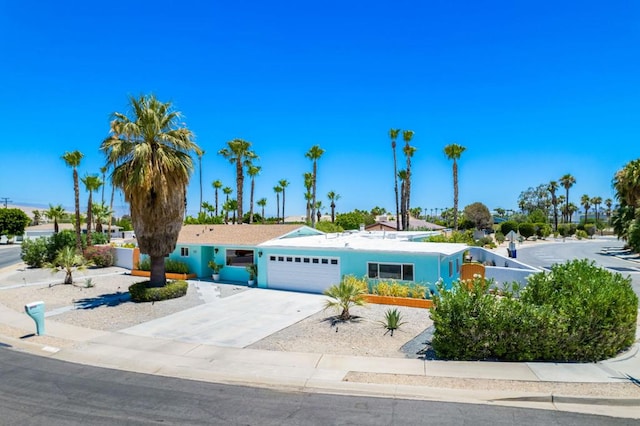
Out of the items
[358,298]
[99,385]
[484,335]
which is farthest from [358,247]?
[99,385]

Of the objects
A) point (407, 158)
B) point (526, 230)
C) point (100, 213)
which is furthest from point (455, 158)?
point (100, 213)

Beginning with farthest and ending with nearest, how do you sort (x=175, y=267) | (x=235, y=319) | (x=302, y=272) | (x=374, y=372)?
(x=175, y=267) < (x=302, y=272) < (x=235, y=319) < (x=374, y=372)

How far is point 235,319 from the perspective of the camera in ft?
53.3

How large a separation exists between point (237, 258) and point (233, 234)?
1836 millimetres

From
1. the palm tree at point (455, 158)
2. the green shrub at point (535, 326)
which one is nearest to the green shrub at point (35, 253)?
the green shrub at point (535, 326)

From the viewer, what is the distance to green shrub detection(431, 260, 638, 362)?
10.2 meters

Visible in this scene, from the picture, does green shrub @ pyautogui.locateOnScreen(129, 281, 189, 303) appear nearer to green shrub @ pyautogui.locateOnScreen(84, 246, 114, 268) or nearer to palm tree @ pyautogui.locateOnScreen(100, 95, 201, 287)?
palm tree @ pyautogui.locateOnScreen(100, 95, 201, 287)

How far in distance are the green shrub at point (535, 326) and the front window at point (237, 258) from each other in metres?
17.5

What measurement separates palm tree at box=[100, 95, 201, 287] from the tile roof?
557 centimetres

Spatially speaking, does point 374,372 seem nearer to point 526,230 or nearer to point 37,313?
point 37,313

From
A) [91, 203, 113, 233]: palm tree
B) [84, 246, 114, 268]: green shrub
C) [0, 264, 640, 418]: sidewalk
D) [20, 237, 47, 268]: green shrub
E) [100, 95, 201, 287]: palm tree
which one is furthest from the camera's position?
[91, 203, 113, 233]: palm tree

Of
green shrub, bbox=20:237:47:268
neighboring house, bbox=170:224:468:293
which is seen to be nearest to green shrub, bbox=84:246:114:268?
green shrub, bbox=20:237:47:268

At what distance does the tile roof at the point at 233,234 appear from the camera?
2567 cm

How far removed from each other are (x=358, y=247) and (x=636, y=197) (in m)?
32.9
